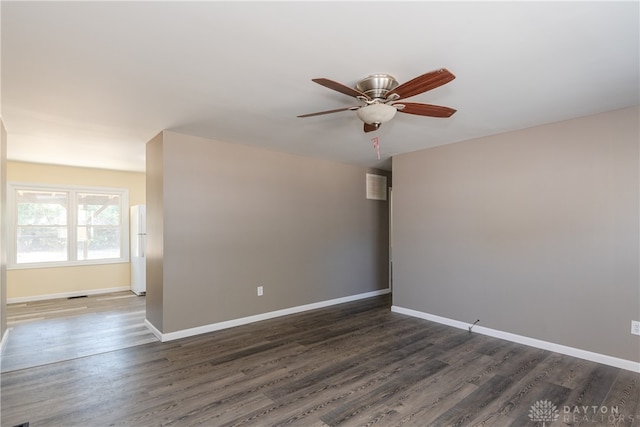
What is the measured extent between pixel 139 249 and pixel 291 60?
201 inches

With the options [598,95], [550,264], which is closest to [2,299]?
[550,264]

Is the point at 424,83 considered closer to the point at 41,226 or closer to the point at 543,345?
the point at 543,345

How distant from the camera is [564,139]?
3215mm

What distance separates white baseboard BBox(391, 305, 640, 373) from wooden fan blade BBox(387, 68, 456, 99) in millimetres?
2955

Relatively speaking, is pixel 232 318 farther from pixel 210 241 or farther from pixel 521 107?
pixel 521 107

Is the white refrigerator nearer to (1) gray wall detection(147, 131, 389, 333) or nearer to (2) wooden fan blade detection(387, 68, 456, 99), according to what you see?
(1) gray wall detection(147, 131, 389, 333)

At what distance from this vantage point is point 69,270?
225 inches

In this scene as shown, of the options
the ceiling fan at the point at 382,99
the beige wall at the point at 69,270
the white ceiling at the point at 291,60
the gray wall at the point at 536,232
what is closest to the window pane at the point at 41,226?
the beige wall at the point at 69,270

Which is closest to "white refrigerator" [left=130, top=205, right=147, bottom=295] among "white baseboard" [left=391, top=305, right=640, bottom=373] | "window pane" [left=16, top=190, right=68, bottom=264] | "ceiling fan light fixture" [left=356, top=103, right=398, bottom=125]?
"window pane" [left=16, top=190, right=68, bottom=264]

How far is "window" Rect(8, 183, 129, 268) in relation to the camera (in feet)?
17.5

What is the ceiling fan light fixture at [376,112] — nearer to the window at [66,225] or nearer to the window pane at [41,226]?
the window at [66,225]

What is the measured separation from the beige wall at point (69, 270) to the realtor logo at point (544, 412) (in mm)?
6642

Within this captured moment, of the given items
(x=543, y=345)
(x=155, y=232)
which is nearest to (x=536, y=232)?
(x=543, y=345)

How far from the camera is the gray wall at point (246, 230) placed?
→ 3643mm
